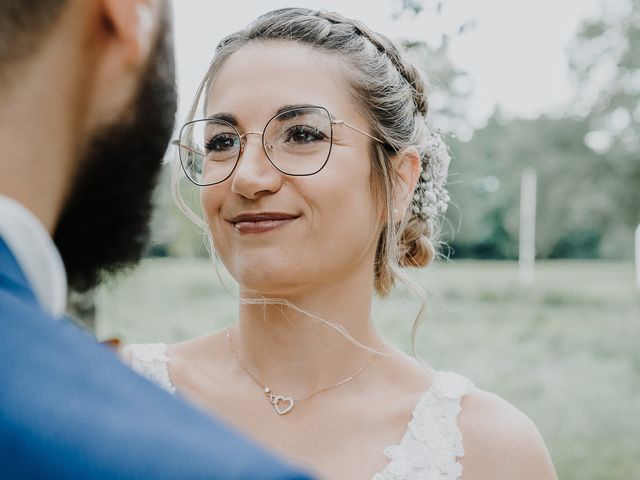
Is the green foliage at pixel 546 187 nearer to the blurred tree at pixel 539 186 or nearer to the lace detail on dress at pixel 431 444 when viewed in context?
the blurred tree at pixel 539 186

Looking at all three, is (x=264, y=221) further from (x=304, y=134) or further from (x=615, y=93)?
(x=615, y=93)

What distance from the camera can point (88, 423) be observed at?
2.37 ft

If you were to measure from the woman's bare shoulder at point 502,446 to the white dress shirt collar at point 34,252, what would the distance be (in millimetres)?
1889

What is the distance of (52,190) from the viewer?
87 cm

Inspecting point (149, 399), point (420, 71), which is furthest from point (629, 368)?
point (149, 399)

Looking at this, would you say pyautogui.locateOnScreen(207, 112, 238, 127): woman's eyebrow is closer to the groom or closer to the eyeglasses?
the eyeglasses

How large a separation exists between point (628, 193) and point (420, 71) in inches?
796

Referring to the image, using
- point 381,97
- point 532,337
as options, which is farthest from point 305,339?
point 532,337

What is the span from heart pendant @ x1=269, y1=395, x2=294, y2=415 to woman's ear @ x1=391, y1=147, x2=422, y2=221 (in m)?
0.75

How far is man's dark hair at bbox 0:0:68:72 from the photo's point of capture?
82 centimetres

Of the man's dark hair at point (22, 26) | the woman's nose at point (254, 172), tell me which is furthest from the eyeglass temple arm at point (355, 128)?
the man's dark hair at point (22, 26)

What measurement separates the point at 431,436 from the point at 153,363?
1.04m

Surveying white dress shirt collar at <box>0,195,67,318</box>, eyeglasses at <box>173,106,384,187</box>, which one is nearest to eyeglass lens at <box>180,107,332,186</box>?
eyeglasses at <box>173,106,384,187</box>

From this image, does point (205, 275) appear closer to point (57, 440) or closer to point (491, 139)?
point (491, 139)
